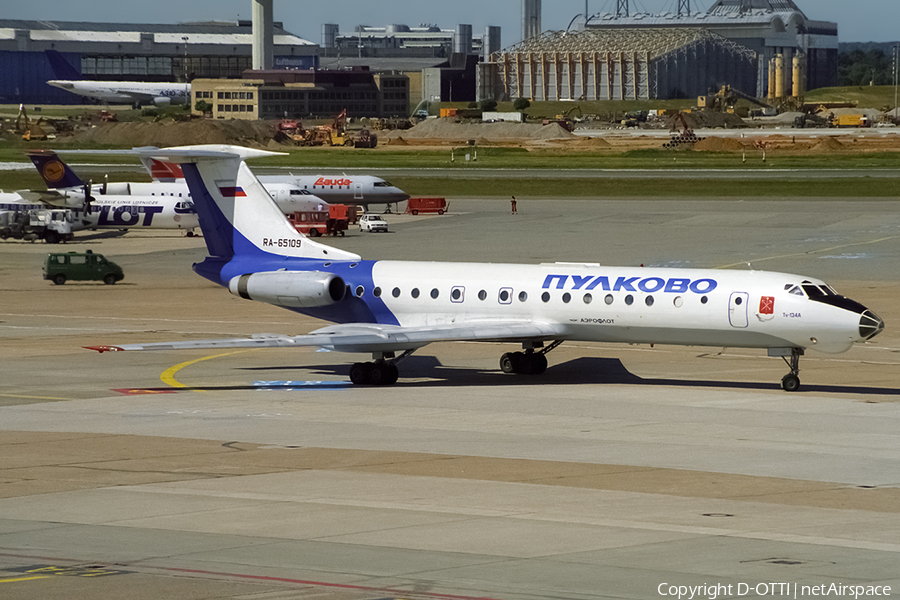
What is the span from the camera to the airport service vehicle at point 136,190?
8656 cm

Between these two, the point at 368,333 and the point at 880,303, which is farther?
the point at 880,303

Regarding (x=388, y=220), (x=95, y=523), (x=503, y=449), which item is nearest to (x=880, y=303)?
(x=503, y=449)

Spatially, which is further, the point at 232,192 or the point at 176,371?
the point at 232,192

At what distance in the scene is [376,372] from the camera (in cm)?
3656

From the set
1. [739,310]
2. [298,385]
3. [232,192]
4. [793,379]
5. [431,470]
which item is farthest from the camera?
[232,192]

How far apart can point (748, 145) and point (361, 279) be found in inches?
5180

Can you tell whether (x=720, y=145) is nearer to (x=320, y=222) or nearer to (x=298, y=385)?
(x=320, y=222)

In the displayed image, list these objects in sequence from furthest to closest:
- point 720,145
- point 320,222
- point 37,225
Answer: point 720,145 → point 320,222 → point 37,225

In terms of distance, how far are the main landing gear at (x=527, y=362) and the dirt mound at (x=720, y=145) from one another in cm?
12923

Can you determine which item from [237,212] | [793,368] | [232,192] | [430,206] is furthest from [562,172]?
[793,368]

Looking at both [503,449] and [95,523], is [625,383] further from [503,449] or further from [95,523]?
[95,523]

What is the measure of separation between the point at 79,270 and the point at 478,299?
32.5 metres

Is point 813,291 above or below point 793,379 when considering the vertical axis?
above

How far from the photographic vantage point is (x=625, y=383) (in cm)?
3700
